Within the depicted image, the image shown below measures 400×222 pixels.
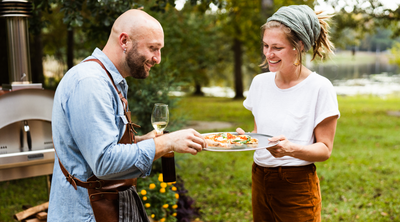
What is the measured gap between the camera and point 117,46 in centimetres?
203

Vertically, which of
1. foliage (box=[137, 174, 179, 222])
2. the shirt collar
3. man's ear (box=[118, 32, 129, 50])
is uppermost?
man's ear (box=[118, 32, 129, 50])

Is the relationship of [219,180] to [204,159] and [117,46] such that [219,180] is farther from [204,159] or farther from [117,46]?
[117,46]

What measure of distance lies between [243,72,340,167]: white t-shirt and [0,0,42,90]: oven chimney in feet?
9.33

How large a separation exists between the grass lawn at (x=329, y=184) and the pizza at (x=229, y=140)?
3.00 metres

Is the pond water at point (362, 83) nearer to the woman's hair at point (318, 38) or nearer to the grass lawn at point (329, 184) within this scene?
the grass lawn at point (329, 184)

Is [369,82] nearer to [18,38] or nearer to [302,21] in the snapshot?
[18,38]

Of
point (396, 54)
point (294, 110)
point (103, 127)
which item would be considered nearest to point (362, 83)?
point (396, 54)

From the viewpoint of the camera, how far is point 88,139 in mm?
1727

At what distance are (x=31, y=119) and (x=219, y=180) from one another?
13.8 feet

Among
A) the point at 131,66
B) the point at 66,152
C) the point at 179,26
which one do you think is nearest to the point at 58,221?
the point at 66,152

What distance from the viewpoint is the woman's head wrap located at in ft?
7.80

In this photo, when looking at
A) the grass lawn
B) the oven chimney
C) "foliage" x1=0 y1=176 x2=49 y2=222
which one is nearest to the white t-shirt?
the oven chimney

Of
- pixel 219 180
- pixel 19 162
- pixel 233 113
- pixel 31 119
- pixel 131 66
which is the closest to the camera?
pixel 131 66

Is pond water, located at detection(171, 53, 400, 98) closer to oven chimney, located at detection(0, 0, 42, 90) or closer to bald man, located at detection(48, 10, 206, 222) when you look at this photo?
oven chimney, located at detection(0, 0, 42, 90)
